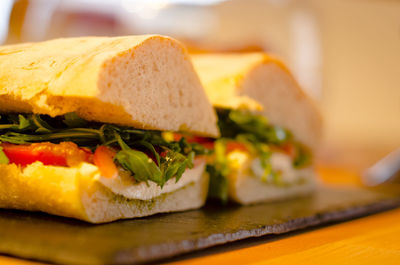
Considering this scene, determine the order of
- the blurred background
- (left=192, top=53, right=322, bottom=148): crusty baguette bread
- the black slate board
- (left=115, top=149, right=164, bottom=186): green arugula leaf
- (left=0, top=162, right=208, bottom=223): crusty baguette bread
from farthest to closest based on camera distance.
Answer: the blurred background < (left=192, top=53, right=322, bottom=148): crusty baguette bread < (left=115, top=149, right=164, bottom=186): green arugula leaf < (left=0, top=162, right=208, bottom=223): crusty baguette bread < the black slate board

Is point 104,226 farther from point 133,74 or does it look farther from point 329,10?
point 329,10

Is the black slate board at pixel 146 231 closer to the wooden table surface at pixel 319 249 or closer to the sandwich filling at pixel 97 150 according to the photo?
the wooden table surface at pixel 319 249

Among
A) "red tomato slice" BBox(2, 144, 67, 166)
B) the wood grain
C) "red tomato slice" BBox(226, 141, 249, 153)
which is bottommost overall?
the wood grain

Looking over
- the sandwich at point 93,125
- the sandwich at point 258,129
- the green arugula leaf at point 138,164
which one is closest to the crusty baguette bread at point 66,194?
the sandwich at point 93,125

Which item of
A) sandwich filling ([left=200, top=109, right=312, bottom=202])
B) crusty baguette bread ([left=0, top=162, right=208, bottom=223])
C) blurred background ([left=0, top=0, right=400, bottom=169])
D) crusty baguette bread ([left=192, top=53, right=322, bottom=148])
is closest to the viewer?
crusty baguette bread ([left=0, top=162, right=208, bottom=223])

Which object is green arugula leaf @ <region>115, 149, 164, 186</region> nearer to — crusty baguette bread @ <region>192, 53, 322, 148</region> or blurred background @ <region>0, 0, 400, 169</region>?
crusty baguette bread @ <region>192, 53, 322, 148</region>

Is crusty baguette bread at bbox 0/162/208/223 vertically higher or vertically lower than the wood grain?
higher

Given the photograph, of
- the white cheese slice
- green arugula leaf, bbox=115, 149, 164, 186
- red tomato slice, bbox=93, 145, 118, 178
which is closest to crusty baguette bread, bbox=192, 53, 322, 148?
the white cheese slice

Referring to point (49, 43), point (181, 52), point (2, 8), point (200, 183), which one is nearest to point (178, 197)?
point (200, 183)
